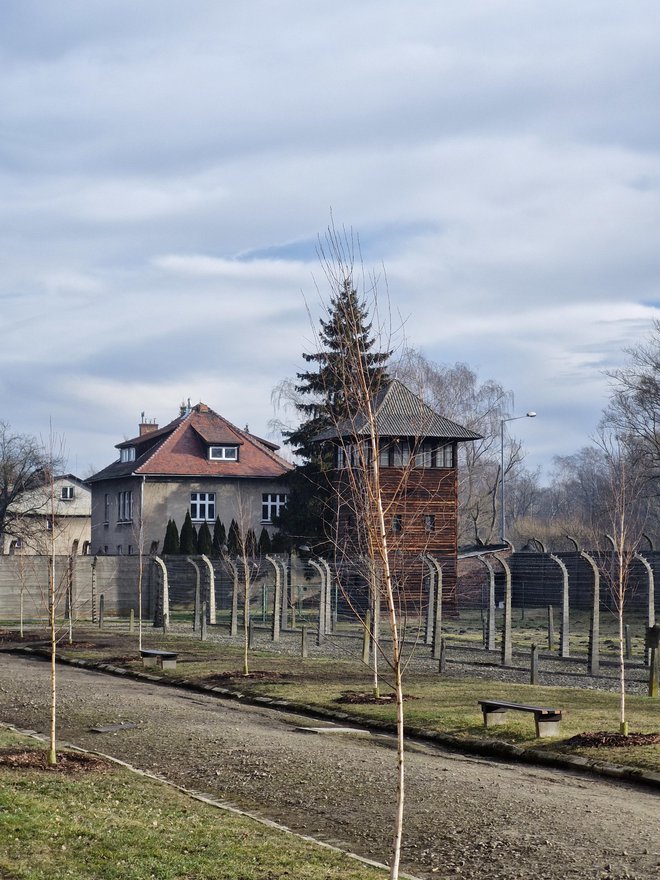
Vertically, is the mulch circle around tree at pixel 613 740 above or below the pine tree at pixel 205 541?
below

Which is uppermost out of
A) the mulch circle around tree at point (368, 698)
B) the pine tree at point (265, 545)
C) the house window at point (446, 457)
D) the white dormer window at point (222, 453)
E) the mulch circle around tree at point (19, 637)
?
the white dormer window at point (222, 453)

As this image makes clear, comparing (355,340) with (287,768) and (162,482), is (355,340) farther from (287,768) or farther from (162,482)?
(162,482)

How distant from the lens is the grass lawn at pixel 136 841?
7516 mm

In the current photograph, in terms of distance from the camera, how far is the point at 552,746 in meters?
13.8

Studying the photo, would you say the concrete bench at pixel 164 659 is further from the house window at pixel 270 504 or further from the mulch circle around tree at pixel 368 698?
the house window at pixel 270 504

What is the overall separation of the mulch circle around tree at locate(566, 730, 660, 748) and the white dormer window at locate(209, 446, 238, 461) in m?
54.4

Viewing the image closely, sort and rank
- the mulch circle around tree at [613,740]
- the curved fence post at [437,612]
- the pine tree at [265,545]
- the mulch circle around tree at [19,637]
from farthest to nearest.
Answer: the pine tree at [265,545] → the mulch circle around tree at [19,637] → the curved fence post at [437,612] → the mulch circle around tree at [613,740]

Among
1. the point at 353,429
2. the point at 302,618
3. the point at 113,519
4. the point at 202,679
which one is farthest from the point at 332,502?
the point at 353,429

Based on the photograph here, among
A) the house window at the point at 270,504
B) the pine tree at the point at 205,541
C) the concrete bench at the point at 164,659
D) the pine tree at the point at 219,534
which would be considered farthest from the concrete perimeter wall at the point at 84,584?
the house window at the point at 270,504

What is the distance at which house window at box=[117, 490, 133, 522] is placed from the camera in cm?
A: 6688

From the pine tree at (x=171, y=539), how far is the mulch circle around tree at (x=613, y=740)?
47380 millimetres

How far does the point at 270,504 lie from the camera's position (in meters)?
68.0

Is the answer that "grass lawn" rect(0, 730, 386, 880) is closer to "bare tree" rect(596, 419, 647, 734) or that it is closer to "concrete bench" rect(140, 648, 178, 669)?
"bare tree" rect(596, 419, 647, 734)

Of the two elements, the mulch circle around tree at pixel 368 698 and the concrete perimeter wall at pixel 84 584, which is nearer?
the mulch circle around tree at pixel 368 698
